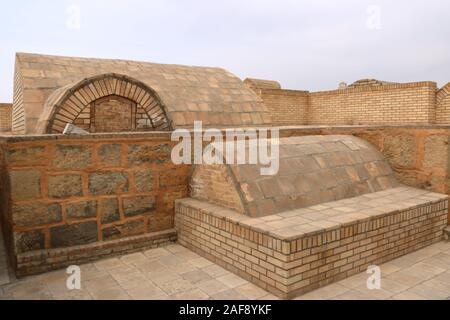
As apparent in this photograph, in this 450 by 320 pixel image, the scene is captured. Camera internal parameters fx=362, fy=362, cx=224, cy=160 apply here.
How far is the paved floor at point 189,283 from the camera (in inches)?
129

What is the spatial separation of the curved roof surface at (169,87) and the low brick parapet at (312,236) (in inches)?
127

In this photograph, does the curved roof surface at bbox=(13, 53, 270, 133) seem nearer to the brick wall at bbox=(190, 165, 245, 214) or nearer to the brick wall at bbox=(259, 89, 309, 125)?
the brick wall at bbox=(190, 165, 245, 214)

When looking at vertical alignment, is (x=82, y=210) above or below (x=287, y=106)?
below

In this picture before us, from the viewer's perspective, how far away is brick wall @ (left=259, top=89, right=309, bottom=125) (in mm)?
14289

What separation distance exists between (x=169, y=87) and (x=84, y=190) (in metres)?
4.40

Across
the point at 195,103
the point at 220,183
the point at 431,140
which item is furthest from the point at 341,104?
the point at 220,183

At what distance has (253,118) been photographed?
845 centimetres

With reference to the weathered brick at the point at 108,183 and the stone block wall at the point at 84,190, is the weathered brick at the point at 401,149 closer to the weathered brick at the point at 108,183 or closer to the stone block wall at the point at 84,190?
the stone block wall at the point at 84,190

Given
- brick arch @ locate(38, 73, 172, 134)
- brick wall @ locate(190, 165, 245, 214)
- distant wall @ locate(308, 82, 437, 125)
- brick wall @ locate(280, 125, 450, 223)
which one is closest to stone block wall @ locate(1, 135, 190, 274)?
brick wall @ locate(190, 165, 245, 214)

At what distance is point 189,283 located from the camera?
3.53 meters

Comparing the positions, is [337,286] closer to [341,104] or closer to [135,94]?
[135,94]

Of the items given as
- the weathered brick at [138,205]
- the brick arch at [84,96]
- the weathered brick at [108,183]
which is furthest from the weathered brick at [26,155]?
the brick arch at [84,96]

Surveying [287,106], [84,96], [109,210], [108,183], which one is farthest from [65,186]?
[287,106]

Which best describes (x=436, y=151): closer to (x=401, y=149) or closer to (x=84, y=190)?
(x=401, y=149)
